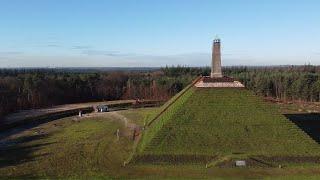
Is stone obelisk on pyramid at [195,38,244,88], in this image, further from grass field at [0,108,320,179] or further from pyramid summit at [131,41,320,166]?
grass field at [0,108,320,179]

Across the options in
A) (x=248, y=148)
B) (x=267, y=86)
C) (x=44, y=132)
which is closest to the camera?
(x=248, y=148)

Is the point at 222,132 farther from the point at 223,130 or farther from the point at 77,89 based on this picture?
the point at 77,89

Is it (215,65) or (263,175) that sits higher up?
(215,65)

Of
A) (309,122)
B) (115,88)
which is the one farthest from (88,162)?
(115,88)

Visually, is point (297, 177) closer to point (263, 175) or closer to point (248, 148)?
point (263, 175)

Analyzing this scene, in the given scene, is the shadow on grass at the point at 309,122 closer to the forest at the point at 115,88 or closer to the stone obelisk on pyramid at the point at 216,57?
the stone obelisk on pyramid at the point at 216,57

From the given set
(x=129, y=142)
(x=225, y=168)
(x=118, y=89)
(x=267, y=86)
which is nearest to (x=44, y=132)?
(x=129, y=142)

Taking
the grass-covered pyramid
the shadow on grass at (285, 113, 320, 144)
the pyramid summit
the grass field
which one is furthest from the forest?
the grass-covered pyramid
